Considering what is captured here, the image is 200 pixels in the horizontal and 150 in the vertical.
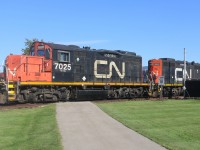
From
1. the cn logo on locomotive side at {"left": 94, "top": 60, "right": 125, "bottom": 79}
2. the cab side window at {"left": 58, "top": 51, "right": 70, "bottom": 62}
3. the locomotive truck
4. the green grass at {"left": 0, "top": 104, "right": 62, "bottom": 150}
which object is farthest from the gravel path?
the cn logo on locomotive side at {"left": 94, "top": 60, "right": 125, "bottom": 79}

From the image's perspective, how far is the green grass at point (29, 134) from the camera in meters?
9.02

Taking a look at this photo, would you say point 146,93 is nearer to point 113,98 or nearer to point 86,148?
point 113,98

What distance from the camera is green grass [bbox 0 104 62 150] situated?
902 centimetres

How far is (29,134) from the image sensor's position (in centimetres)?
1084

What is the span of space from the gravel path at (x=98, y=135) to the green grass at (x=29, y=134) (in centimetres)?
29

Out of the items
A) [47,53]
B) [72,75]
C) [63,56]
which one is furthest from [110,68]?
[47,53]

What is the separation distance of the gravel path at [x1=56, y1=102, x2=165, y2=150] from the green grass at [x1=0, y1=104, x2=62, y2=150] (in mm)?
291

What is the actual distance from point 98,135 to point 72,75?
14.5 meters

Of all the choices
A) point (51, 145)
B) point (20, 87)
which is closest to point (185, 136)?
point (51, 145)

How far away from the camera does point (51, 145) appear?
898 cm

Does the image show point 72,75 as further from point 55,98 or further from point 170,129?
point 170,129

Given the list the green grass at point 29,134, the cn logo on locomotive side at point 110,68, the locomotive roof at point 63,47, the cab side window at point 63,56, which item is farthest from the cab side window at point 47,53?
the green grass at point 29,134

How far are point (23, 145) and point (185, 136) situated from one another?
474 cm

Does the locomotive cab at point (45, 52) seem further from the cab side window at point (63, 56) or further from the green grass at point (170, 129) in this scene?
the green grass at point (170, 129)
